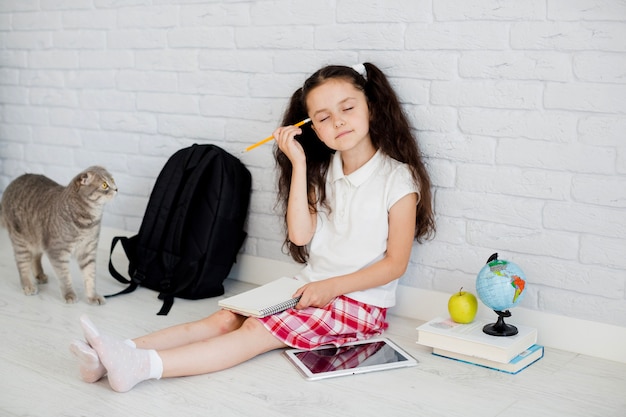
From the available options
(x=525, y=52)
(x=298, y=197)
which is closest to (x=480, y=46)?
(x=525, y=52)

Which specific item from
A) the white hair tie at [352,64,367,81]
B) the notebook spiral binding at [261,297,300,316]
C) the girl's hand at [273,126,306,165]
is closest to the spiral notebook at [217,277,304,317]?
the notebook spiral binding at [261,297,300,316]

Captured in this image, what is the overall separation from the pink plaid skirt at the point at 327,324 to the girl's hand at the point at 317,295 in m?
0.02

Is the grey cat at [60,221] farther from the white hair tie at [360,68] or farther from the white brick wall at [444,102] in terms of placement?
the white hair tie at [360,68]

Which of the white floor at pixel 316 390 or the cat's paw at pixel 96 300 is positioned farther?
the cat's paw at pixel 96 300

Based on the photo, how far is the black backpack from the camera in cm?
228

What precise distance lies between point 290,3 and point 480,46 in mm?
608

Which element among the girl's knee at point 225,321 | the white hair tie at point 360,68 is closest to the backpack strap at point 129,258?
the girl's knee at point 225,321

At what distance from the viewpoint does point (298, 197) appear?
6.62 feet

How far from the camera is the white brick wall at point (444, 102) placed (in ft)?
5.86

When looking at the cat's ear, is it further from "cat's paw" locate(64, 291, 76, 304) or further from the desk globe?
the desk globe

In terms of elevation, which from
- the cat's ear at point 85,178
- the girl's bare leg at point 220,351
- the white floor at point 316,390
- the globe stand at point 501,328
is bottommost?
the white floor at point 316,390

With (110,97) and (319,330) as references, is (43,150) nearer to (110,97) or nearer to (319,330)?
(110,97)

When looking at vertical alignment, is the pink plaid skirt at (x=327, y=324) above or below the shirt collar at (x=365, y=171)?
below

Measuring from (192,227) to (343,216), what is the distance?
0.53m
